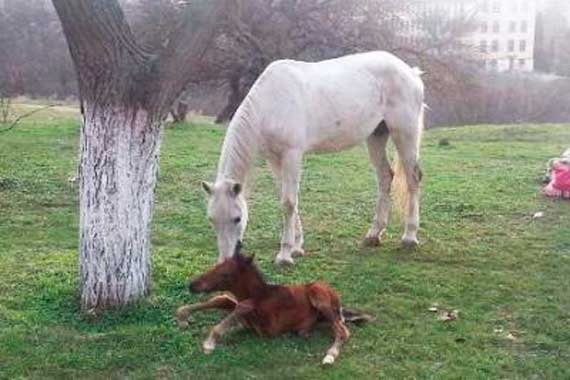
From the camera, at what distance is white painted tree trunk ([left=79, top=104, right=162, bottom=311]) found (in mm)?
4129

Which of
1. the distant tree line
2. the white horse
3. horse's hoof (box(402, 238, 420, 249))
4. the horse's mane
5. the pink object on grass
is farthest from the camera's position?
the distant tree line

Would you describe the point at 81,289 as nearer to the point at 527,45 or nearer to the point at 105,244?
the point at 105,244

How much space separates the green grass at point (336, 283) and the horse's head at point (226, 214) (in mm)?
411

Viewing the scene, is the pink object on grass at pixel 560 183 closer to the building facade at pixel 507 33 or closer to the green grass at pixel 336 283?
the green grass at pixel 336 283

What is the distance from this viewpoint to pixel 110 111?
13.5 ft

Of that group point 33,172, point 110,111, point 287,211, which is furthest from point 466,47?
point 110,111

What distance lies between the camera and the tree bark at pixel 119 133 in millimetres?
4047

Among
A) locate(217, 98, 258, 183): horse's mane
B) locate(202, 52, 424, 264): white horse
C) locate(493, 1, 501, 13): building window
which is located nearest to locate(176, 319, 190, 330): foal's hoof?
locate(202, 52, 424, 264): white horse

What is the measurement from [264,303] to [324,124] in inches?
91.7

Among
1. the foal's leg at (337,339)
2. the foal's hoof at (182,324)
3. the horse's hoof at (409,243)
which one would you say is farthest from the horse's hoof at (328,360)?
the horse's hoof at (409,243)

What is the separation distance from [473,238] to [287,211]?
73.2 inches

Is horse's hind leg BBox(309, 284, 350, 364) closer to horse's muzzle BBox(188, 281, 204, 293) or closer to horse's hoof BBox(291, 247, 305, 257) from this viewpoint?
horse's muzzle BBox(188, 281, 204, 293)

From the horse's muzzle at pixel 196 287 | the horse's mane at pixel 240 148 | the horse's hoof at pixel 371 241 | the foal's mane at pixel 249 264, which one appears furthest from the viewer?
the horse's hoof at pixel 371 241

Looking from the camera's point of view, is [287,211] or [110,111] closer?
[110,111]
